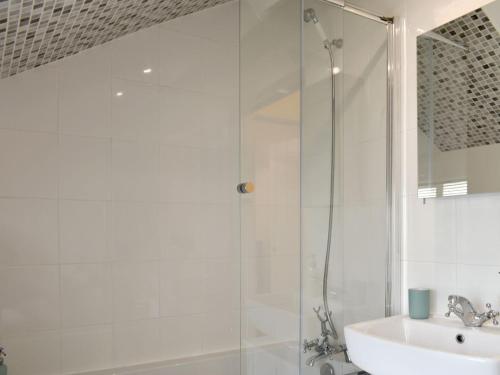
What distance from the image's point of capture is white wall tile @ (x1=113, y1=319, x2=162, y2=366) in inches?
84.9

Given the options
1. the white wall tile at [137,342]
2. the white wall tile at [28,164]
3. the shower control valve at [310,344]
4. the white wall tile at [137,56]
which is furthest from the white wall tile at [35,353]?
the white wall tile at [137,56]

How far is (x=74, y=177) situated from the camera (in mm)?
2092

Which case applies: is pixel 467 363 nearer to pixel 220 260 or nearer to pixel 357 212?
pixel 357 212

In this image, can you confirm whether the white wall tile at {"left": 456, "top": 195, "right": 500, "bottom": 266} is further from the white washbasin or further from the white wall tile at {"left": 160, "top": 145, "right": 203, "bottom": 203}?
the white wall tile at {"left": 160, "top": 145, "right": 203, "bottom": 203}

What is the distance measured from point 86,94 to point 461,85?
65.9 inches

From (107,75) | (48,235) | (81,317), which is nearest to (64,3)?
(107,75)

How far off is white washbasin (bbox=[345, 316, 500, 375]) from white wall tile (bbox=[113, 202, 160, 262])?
1.13 meters

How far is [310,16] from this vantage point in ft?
5.82

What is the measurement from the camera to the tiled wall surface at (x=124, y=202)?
6.51 ft

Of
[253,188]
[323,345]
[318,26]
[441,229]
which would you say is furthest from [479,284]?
[318,26]

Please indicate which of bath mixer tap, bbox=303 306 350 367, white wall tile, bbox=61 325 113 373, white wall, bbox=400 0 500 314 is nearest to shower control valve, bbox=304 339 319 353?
bath mixer tap, bbox=303 306 350 367

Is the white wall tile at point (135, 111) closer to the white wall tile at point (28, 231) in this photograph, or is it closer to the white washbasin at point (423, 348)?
the white wall tile at point (28, 231)

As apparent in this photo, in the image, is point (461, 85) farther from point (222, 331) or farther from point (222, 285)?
point (222, 331)

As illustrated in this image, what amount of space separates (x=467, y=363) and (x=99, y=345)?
1.60 meters
